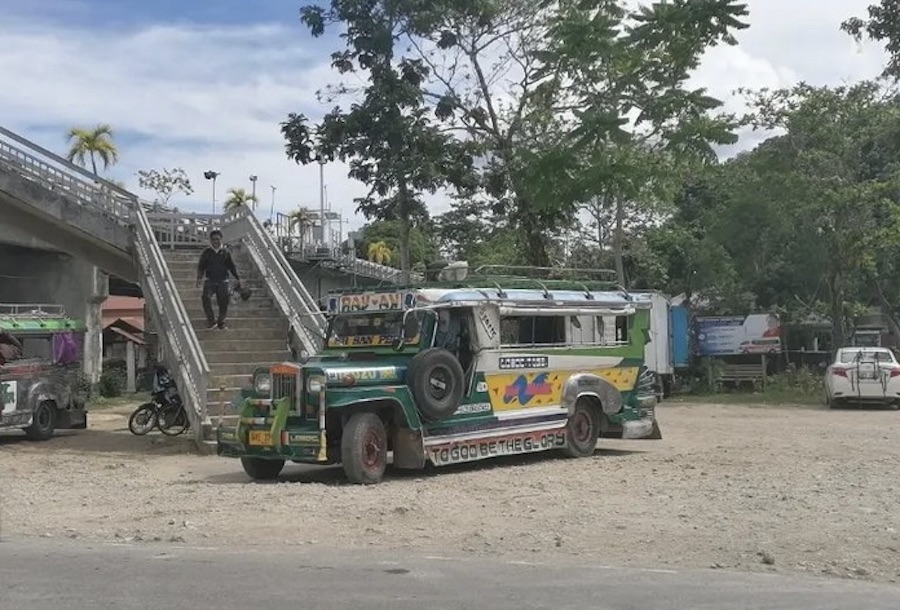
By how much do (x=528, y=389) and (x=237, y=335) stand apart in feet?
22.1

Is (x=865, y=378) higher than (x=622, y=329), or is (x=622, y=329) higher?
(x=622, y=329)

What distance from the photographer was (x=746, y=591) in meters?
6.98

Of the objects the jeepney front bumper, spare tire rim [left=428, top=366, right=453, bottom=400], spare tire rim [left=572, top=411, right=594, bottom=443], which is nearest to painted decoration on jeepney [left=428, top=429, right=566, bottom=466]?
spare tire rim [left=572, top=411, right=594, bottom=443]

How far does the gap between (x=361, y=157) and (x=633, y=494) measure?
17287 mm

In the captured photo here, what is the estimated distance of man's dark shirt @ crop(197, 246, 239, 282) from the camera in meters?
18.2

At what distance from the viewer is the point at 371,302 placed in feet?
44.5

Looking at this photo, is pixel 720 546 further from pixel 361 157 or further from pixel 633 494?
pixel 361 157

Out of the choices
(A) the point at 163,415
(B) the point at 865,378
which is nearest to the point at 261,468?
(A) the point at 163,415

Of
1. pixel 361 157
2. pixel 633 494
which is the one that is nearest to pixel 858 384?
pixel 361 157

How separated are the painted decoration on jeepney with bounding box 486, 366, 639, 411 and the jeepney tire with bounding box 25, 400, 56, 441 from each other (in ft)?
31.2

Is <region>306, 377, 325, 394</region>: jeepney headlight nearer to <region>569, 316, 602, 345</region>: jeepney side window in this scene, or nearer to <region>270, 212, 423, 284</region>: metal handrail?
<region>569, 316, 602, 345</region>: jeepney side window

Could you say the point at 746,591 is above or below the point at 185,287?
below

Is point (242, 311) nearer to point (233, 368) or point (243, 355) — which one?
point (243, 355)

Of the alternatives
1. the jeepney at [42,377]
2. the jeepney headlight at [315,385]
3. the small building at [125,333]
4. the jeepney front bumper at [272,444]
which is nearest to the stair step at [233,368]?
the jeepney at [42,377]
